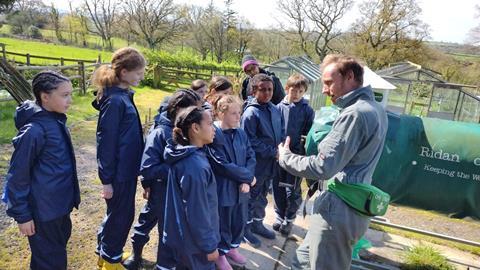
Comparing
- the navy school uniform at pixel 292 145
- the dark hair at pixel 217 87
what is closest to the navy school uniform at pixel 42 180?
the dark hair at pixel 217 87

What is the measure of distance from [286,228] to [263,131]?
129 cm

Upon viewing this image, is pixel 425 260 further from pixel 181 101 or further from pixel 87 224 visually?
pixel 87 224

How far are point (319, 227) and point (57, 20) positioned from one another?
62179mm

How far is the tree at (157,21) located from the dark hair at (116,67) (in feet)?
135

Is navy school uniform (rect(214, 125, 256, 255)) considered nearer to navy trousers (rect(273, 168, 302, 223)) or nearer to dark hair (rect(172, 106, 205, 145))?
dark hair (rect(172, 106, 205, 145))

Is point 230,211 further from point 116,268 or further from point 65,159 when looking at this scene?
point 65,159

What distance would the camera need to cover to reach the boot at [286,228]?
13.3 ft

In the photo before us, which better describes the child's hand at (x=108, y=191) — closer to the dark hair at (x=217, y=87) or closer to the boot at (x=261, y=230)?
the dark hair at (x=217, y=87)

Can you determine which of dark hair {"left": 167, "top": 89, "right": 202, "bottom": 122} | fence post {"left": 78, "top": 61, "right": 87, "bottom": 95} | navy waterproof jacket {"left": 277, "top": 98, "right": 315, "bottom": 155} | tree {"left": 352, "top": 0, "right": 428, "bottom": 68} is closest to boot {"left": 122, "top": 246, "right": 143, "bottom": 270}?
dark hair {"left": 167, "top": 89, "right": 202, "bottom": 122}

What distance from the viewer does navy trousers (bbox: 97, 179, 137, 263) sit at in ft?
9.53

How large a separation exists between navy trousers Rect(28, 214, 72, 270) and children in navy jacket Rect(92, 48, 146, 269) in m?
0.39

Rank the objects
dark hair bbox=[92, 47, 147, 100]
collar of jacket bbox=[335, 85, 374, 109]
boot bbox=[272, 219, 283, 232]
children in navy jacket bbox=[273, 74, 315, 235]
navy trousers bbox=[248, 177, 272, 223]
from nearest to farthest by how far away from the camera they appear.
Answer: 1. collar of jacket bbox=[335, 85, 374, 109]
2. dark hair bbox=[92, 47, 147, 100]
3. navy trousers bbox=[248, 177, 272, 223]
4. children in navy jacket bbox=[273, 74, 315, 235]
5. boot bbox=[272, 219, 283, 232]

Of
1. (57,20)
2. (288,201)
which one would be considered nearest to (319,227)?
(288,201)

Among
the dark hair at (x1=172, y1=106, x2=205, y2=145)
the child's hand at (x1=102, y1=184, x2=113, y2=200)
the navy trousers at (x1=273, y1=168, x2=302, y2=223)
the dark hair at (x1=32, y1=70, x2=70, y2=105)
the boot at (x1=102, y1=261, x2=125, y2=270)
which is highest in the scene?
the dark hair at (x1=32, y1=70, x2=70, y2=105)
